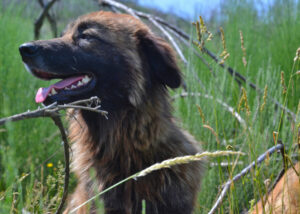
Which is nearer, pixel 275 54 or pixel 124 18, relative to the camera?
pixel 124 18

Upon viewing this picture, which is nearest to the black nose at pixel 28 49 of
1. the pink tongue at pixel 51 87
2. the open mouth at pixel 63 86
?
the open mouth at pixel 63 86

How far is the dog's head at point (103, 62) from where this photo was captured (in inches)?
Answer: 103

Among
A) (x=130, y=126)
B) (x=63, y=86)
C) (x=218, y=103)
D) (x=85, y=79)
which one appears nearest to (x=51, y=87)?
(x=63, y=86)

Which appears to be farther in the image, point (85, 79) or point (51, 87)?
point (85, 79)

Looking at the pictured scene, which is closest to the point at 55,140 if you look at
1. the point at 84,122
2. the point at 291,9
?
the point at 84,122

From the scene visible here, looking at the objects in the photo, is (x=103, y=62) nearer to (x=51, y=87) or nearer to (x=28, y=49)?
(x=51, y=87)

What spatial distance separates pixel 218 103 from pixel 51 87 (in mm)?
1531

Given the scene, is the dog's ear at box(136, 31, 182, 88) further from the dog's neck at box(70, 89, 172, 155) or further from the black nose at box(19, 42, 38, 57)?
the black nose at box(19, 42, 38, 57)

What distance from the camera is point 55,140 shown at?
4.07 metres

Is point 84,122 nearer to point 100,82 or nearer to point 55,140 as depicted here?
point 100,82

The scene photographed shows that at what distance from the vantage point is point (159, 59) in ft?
9.48

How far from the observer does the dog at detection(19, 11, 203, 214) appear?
2596mm

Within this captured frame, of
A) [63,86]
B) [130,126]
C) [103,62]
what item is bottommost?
[130,126]

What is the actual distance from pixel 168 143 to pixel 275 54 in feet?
9.01
